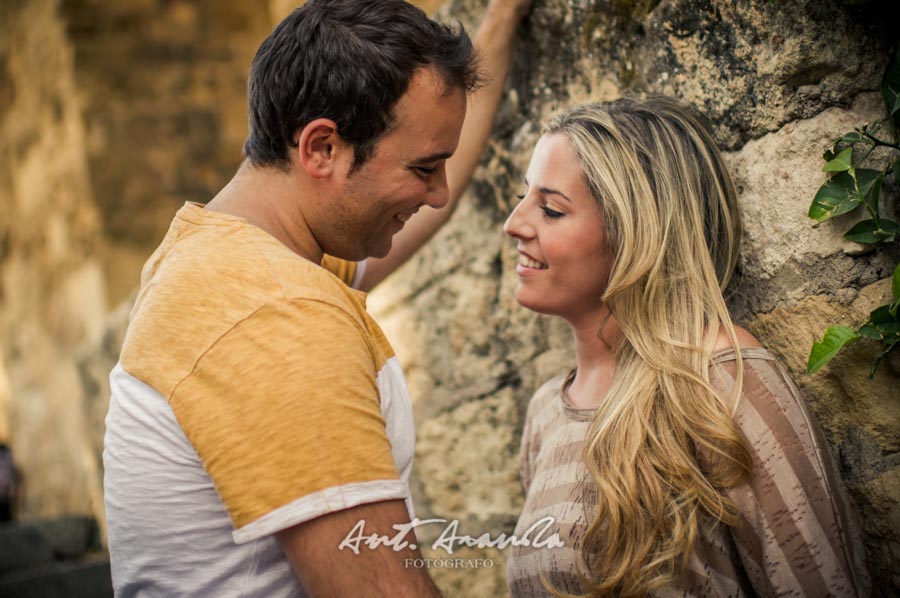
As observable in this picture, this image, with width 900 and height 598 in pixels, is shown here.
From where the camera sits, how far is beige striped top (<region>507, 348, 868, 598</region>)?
1.54 m

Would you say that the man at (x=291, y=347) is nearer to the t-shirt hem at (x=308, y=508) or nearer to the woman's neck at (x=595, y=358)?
the t-shirt hem at (x=308, y=508)

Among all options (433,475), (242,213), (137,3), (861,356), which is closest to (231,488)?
(242,213)

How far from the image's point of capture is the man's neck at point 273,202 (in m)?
1.64

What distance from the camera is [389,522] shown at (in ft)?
4.08

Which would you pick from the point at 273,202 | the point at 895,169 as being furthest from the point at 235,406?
the point at 895,169

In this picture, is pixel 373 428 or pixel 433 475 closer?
pixel 373 428

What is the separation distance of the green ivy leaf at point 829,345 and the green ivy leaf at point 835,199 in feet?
0.71

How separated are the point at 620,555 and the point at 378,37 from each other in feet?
3.72

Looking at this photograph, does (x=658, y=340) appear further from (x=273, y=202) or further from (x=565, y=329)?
(x=273, y=202)

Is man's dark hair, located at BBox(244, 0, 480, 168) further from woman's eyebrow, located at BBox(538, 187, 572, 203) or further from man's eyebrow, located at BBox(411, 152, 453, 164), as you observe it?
woman's eyebrow, located at BBox(538, 187, 572, 203)

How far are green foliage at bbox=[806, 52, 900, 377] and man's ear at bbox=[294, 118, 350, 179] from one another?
95 centimetres

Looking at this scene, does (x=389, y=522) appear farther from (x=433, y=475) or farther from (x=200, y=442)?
(x=433, y=475)

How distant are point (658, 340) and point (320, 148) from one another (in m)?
0.82

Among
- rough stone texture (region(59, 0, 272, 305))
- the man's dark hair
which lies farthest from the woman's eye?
rough stone texture (region(59, 0, 272, 305))
